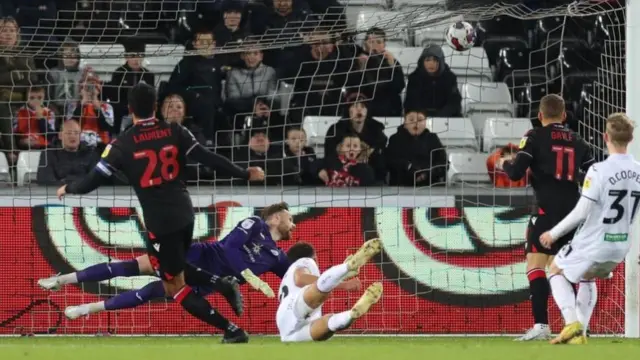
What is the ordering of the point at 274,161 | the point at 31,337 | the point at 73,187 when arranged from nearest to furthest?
the point at 73,187 < the point at 31,337 < the point at 274,161

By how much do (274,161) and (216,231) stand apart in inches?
51.3

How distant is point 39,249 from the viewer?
41.5ft

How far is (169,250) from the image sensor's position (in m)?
10.1

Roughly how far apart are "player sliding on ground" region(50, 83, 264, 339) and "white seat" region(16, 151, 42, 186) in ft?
12.4

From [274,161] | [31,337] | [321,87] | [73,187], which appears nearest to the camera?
[73,187]

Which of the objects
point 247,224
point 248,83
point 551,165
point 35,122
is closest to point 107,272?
point 247,224

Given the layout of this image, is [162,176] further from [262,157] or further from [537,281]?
[262,157]

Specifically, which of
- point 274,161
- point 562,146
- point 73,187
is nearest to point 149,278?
point 274,161

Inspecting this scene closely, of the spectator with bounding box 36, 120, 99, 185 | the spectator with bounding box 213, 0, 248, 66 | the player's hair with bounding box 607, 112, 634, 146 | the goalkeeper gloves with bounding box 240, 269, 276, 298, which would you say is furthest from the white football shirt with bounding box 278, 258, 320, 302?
the spectator with bounding box 213, 0, 248, 66

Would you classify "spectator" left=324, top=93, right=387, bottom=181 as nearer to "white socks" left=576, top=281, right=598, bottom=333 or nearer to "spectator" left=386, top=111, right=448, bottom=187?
"spectator" left=386, top=111, right=448, bottom=187

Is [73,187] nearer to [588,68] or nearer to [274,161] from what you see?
[274,161]

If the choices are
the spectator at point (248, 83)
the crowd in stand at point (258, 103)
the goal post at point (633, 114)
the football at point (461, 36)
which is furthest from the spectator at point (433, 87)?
the goal post at point (633, 114)

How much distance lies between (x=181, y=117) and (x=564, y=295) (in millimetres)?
5144

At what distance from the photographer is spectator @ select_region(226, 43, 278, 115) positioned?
14625 millimetres
